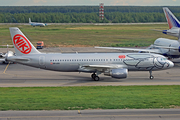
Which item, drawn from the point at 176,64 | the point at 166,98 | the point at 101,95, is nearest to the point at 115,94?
the point at 101,95

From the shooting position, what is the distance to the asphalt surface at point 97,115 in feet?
65.8

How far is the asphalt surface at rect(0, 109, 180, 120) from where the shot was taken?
2005cm

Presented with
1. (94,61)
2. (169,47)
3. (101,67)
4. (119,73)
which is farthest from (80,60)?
(169,47)

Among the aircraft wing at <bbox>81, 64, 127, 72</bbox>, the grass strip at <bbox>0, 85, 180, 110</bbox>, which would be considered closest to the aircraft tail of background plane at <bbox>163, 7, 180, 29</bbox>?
the aircraft wing at <bbox>81, 64, 127, 72</bbox>

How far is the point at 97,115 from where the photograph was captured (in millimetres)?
20609

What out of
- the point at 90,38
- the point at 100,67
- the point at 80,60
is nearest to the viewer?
the point at 100,67

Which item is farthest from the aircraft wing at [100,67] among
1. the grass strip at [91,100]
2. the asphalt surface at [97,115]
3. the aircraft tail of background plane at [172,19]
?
the aircraft tail of background plane at [172,19]

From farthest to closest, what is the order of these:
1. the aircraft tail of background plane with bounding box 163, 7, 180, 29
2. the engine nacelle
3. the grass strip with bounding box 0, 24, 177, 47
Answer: the grass strip with bounding box 0, 24, 177, 47
the aircraft tail of background plane with bounding box 163, 7, 180, 29
the engine nacelle

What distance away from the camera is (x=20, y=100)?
82.0ft

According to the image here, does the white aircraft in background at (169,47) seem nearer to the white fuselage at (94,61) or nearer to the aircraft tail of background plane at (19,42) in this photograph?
the white fuselage at (94,61)

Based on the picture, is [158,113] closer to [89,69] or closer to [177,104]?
[177,104]

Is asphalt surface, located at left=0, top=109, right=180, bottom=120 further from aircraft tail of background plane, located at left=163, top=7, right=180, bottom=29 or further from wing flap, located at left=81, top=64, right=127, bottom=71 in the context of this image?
aircraft tail of background plane, located at left=163, top=7, right=180, bottom=29

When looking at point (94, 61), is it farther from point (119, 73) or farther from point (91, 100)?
point (91, 100)

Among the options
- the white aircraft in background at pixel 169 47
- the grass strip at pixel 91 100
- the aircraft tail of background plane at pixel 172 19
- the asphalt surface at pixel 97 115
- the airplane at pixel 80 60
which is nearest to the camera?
the asphalt surface at pixel 97 115
